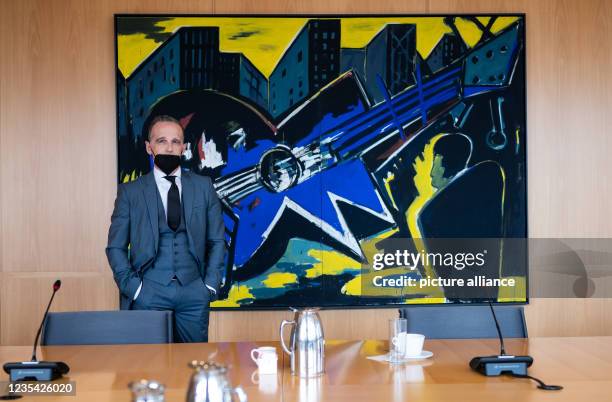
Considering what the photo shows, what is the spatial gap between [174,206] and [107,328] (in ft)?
3.26

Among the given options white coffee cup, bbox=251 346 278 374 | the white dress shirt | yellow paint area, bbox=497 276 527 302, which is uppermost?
the white dress shirt

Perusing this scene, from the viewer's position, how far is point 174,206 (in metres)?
4.43

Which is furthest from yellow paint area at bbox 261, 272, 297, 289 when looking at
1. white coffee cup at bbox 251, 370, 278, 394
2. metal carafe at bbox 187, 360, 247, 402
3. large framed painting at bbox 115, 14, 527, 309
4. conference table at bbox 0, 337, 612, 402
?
metal carafe at bbox 187, 360, 247, 402

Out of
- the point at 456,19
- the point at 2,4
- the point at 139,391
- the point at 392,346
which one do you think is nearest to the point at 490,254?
the point at 456,19

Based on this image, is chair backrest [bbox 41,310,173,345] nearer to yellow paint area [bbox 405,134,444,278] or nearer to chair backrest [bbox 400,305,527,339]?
chair backrest [bbox 400,305,527,339]

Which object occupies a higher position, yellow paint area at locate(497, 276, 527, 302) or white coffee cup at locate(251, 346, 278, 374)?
white coffee cup at locate(251, 346, 278, 374)

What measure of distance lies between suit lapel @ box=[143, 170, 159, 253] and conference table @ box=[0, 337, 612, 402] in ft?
3.44

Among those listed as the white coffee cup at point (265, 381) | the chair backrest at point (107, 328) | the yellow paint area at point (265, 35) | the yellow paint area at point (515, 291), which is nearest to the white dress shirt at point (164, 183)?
the chair backrest at point (107, 328)

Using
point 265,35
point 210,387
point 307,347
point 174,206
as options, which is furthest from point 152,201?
point 210,387

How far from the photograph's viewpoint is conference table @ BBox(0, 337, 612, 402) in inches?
99.2

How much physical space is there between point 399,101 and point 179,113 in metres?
1.56

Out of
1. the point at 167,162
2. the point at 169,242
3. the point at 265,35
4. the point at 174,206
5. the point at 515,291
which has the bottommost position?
the point at 515,291

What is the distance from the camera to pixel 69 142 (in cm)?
559

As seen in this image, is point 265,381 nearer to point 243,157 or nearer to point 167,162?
point 167,162
